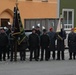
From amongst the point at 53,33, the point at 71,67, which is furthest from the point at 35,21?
the point at 71,67

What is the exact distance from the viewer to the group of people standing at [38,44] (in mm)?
23516

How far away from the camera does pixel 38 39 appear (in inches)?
933

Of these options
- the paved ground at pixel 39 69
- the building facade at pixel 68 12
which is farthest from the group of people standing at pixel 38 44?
the building facade at pixel 68 12

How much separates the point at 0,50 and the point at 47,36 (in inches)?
104

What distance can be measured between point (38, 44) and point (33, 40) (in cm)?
38

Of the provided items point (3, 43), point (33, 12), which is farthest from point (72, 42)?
point (33, 12)

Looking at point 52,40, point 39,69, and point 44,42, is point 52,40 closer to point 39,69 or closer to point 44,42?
point 44,42

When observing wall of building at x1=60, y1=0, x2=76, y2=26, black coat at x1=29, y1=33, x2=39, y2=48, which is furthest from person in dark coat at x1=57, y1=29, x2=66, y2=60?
wall of building at x1=60, y1=0, x2=76, y2=26

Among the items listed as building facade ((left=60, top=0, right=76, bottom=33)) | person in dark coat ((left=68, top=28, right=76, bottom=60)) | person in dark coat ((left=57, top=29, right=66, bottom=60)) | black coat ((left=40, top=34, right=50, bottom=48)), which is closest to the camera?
black coat ((left=40, top=34, right=50, bottom=48))

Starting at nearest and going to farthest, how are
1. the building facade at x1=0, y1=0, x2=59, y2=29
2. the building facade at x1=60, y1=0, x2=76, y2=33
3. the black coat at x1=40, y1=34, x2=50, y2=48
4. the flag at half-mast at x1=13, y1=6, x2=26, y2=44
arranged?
1. the flag at half-mast at x1=13, y1=6, x2=26, y2=44
2. the black coat at x1=40, y1=34, x2=50, y2=48
3. the building facade at x1=0, y1=0, x2=59, y2=29
4. the building facade at x1=60, y1=0, x2=76, y2=33

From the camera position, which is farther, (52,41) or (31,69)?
(52,41)

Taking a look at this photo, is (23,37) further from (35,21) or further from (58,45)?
(35,21)

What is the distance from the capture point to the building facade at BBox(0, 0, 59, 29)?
36.5m

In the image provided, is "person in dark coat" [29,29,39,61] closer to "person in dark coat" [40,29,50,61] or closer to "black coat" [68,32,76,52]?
"person in dark coat" [40,29,50,61]
